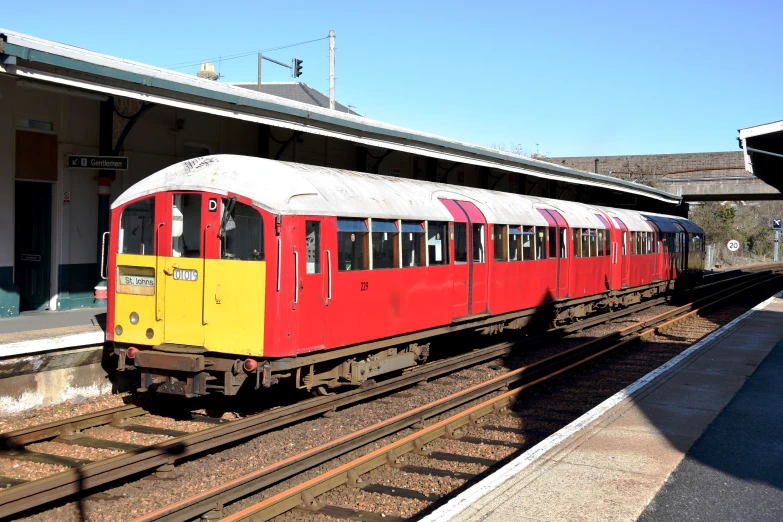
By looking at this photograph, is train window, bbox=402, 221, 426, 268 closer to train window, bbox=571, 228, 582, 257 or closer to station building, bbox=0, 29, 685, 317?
station building, bbox=0, 29, 685, 317

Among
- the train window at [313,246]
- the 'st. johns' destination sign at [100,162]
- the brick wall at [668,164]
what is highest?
the brick wall at [668,164]

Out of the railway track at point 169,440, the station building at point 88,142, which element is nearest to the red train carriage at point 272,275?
the railway track at point 169,440

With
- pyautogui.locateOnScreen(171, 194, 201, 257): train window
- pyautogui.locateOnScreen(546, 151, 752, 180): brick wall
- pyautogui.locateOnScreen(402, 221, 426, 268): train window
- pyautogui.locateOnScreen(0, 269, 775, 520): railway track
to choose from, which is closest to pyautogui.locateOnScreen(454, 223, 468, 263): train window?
→ pyautogui.locateOnScreen(402, 221, 426, 268): train window

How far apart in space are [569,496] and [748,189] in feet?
129

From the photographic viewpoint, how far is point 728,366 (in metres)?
11.9

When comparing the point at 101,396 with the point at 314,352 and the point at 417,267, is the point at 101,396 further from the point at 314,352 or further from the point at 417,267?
the point at 417,267

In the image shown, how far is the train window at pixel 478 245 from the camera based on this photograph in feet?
41.6

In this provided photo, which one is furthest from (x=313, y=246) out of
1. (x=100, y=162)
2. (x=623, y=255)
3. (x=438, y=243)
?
(x=623, y=255)

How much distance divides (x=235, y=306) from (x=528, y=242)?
316 inches

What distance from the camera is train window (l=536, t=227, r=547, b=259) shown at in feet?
50.2

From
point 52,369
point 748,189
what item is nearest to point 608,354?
point 52,369

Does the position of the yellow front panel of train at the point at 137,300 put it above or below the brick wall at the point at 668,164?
below

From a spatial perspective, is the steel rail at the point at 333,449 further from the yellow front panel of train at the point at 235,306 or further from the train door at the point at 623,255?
the train door at the point at 623,255

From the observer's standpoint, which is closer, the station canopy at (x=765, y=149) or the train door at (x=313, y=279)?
the train door at (x=313, y=279)
